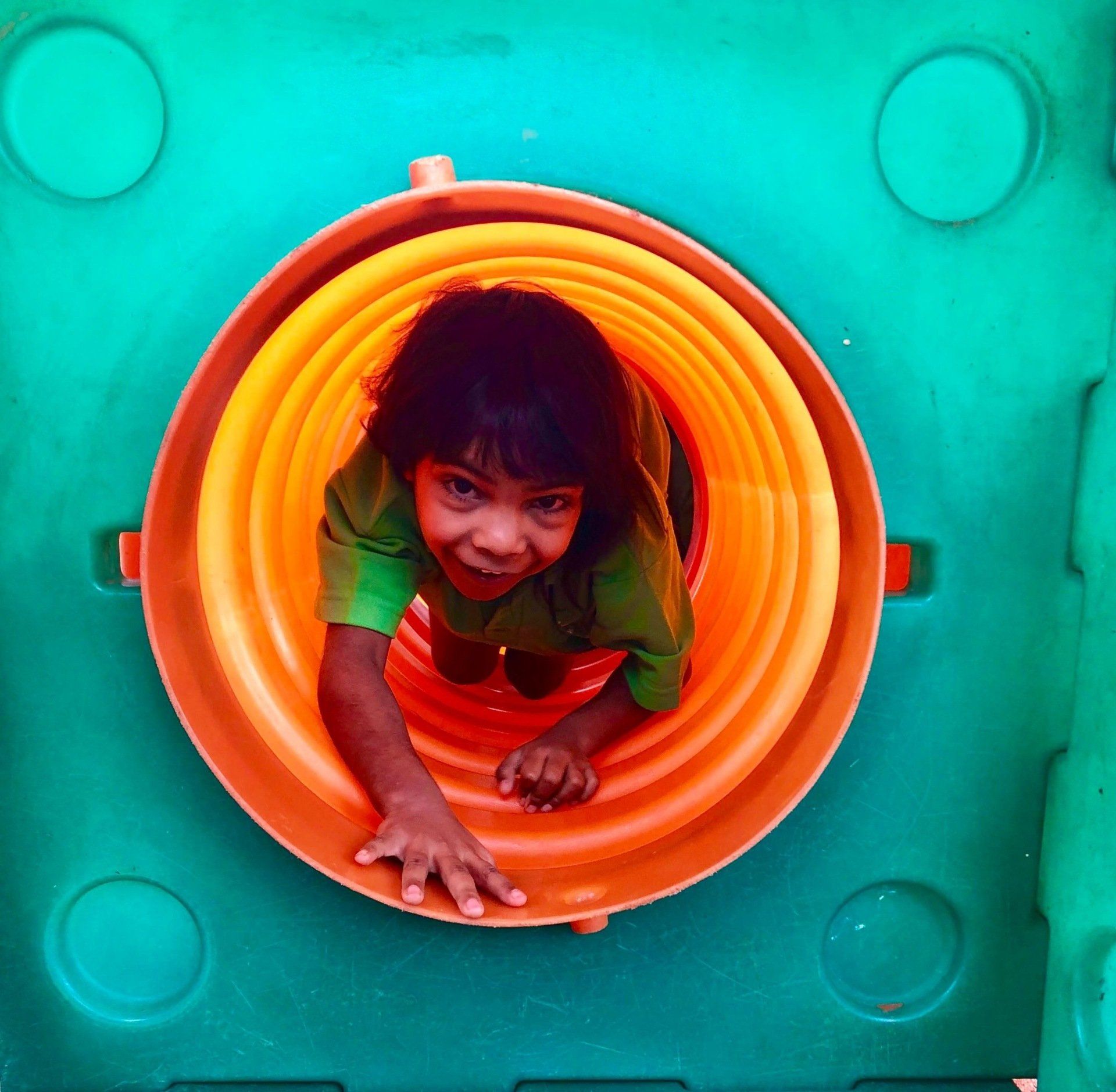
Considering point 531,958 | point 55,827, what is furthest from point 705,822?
point 55,827

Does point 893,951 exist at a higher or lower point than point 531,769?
lower

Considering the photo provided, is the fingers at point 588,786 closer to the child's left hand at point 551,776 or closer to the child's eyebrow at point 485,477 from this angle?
the child's left hand at point 551,776

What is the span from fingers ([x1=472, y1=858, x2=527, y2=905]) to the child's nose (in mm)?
382

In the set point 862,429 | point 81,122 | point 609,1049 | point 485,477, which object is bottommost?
point 609,1049

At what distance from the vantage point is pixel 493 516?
4.43 ft

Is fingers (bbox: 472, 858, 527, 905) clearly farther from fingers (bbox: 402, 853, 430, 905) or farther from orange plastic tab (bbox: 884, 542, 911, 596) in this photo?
orange plastic tab (bbox: 884, 542, 911, 596)

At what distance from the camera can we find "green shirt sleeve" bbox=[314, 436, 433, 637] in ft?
4.92

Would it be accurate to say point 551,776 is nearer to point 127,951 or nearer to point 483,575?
point 483,575

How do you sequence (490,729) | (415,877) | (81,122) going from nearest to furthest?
(415,877)
(81,122)
(490,729)

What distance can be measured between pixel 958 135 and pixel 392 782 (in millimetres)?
1095

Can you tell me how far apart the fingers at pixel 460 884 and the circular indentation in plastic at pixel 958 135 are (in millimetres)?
1002

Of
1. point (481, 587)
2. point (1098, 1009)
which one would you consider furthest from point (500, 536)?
point (1098, 1009)

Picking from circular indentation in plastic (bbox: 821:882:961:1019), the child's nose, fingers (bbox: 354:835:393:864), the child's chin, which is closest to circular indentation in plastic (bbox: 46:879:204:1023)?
fingers (bbox: 354:835:393:864)

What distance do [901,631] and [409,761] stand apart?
682 millimetres
